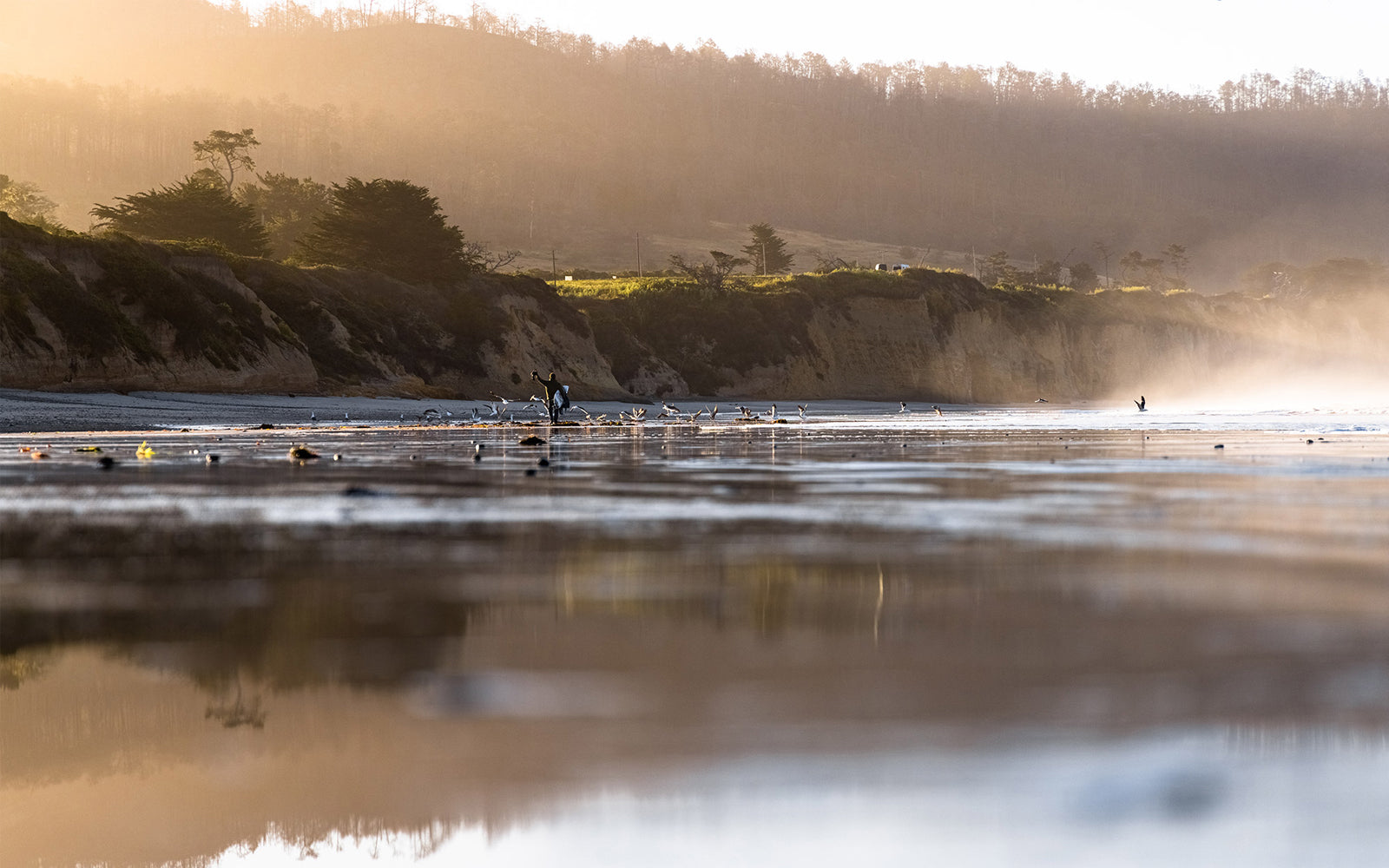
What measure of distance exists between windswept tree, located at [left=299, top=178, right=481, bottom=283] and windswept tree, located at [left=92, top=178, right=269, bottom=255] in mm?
3594

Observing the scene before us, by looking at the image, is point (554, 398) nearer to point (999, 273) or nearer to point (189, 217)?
point (189, 217)

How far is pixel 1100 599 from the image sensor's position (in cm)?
618

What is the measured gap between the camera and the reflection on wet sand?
3215mm

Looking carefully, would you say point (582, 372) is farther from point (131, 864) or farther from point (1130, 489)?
point (131, 864)

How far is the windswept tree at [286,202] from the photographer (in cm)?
10450

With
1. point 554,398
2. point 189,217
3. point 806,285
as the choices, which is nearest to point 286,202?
point 806,285

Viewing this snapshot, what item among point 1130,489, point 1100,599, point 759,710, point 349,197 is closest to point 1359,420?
point 1130,489

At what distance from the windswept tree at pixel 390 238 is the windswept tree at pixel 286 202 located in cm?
3457

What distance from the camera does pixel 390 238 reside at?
229ft

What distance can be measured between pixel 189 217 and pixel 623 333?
23959 mm

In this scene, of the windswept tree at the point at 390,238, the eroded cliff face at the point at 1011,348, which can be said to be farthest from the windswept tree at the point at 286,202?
the windswept tree at the point at 390,238

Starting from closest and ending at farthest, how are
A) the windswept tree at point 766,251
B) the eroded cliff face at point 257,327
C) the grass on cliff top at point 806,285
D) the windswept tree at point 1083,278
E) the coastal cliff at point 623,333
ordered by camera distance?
the eroded cliff face at point 257,327 → the coastal cliff at point 623,333 → the grass on cliff top at point 806,285 → the windswept tree at point 766,251 → the windswept tree at point 1083,278

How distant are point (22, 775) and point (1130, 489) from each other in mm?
11223

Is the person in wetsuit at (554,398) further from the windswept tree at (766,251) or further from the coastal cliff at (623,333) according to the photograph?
the windswept tree at (766,251)
